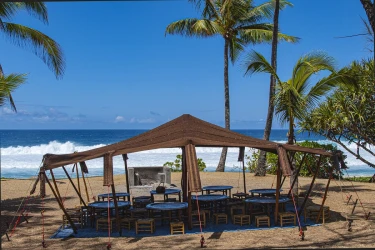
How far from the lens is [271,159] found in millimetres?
22625

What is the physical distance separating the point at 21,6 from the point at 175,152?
40032 mm

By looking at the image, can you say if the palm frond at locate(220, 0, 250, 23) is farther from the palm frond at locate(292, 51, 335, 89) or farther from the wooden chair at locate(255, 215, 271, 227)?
the wooden chair at locate(255, 215, 271, 227)

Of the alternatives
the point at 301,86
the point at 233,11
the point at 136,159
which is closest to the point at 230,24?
the point at 233,11

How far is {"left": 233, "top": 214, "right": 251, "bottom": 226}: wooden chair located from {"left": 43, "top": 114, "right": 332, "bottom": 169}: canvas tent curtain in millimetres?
1649

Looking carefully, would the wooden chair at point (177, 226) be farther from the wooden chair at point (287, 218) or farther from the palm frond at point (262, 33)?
the palm frond at point (262, 33)

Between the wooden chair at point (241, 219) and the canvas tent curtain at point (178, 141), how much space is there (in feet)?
5.41

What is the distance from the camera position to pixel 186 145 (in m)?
10.2

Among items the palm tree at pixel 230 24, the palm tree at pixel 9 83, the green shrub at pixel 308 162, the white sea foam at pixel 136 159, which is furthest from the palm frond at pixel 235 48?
→ the palm tree at pixel 9 83

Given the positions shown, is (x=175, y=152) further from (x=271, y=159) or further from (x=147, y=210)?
(x=147, y=210)

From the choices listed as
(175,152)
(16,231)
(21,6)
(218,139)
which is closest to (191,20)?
(21,6)

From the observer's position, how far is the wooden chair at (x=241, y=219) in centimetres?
1059

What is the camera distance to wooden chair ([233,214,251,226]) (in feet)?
34.7

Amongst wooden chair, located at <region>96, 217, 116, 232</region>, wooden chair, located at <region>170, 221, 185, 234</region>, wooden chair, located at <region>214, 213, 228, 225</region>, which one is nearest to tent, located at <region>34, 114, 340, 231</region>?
wooden chair, located at <region>170, 221, 185, 234</region>

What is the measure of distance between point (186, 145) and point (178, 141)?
8.8 inches
